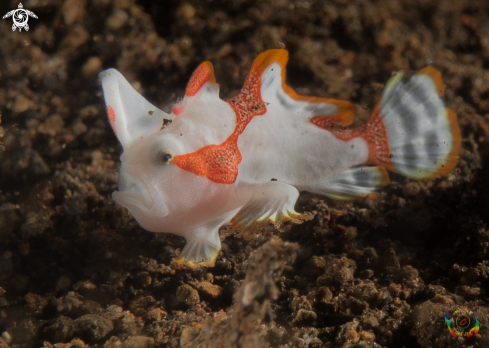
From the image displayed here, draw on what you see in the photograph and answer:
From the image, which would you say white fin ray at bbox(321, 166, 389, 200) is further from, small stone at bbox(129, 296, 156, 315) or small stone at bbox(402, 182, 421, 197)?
small stone at bbox(129, 296, 156, 315)

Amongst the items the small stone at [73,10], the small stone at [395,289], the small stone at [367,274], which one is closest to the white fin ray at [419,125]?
the small stone at [367,274]

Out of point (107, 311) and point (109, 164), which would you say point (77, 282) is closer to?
point (107, 311)

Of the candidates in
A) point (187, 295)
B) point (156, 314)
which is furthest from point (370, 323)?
point (156, 314)

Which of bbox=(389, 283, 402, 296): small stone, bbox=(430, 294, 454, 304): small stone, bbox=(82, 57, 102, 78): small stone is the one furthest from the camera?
bbox=(82, 57, 102, 78): small stone

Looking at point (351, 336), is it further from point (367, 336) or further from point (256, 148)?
point (256, 148)

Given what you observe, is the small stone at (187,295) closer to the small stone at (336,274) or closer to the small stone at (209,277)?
the small stone at (209,277)

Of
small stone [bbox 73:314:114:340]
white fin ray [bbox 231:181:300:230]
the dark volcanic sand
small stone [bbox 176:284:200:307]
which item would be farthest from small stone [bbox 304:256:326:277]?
small stone [bbox 73:314:114:340]

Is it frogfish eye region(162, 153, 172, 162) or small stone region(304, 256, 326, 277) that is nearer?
frogfish eye region(162, 153, 172, 162)
